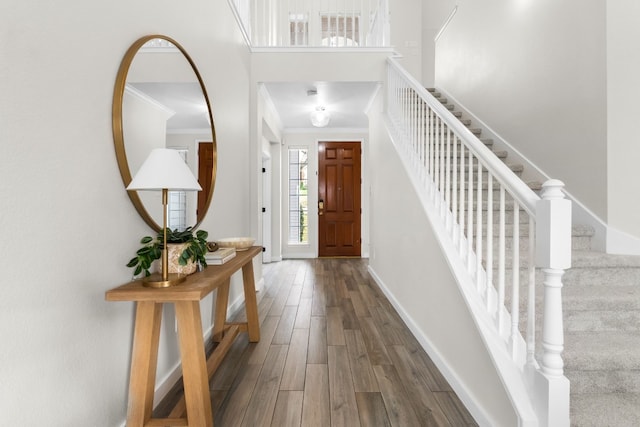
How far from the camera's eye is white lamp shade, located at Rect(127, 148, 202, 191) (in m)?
1.25

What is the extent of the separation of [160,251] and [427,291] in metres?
1.71

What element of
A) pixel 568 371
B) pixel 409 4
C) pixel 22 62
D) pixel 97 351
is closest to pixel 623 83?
pixel 568 371

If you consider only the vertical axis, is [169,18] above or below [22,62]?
above

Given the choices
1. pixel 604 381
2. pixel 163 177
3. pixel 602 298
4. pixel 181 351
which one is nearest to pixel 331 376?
pixel 181 351

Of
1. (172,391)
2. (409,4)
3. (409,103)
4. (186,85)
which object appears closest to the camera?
(172,391)

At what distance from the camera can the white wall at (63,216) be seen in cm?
91

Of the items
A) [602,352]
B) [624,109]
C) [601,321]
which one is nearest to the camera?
[602,352]

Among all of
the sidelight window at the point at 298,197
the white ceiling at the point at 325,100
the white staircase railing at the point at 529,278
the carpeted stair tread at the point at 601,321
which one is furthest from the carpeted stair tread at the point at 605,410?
the sidelight window at the point at 298,197

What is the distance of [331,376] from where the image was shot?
1924 mm

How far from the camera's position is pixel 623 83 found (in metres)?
2.15

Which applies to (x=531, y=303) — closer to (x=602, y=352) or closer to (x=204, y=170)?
(x=602, y=352)

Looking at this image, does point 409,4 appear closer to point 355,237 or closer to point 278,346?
point 355,237

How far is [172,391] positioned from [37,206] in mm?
1312

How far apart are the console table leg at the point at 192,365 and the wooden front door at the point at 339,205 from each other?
194 inches
